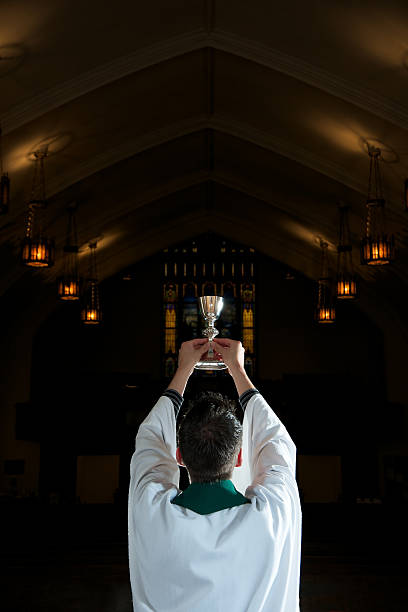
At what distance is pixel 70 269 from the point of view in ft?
58.7

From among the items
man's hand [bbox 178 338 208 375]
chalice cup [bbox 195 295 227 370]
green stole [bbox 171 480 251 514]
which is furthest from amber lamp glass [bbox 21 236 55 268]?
green stole [bbox 171 480 251 514]

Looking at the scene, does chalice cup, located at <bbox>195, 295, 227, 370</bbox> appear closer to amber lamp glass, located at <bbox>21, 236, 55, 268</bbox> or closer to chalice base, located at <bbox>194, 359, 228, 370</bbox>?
chalice base, located at <bbox>194, 359, 228, 370</bbox>

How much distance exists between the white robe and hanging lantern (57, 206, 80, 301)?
10294 millimetres

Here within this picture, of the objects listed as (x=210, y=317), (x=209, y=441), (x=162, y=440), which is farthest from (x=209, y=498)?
(x=210, y=317)

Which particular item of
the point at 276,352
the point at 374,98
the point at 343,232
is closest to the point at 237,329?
the point at 276,352

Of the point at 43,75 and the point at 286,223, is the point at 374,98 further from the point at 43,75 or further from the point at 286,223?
the point at 286,223

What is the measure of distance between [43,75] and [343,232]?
8.59 m

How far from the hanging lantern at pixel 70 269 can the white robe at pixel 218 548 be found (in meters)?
10.3

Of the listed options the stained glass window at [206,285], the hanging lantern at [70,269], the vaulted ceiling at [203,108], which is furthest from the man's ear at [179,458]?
the stained glass window at [206,285]

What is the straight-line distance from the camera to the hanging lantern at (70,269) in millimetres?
12078

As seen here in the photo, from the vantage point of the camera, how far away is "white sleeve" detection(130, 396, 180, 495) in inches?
80.2

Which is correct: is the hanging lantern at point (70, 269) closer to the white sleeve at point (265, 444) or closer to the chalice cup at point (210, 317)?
the chalice cup at point (210, 317)

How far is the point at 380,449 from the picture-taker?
63.4ft

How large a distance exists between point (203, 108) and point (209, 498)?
10776 millimetres
